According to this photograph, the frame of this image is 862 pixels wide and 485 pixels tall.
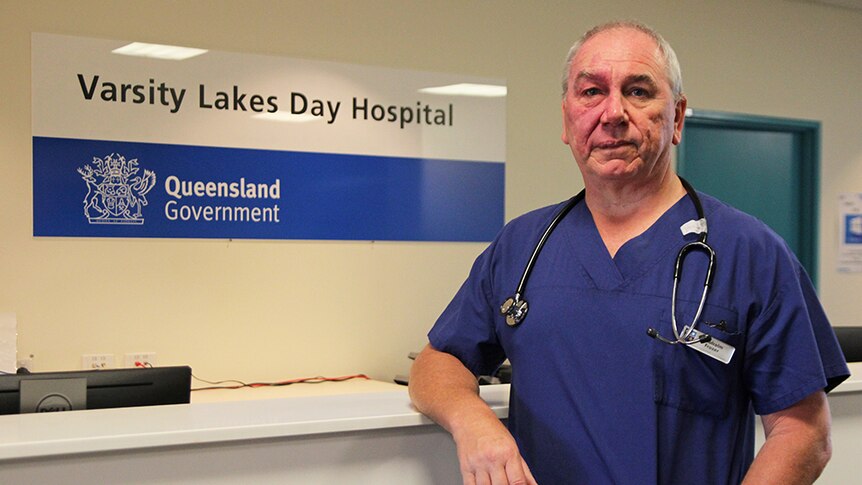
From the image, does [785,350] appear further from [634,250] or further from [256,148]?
[256,148]

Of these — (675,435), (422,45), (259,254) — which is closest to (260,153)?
(259,254)

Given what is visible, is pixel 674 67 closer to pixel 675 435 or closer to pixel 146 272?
pixel 675 435

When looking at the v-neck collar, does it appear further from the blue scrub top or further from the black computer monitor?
the black computer monitor

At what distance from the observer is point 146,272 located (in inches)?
148

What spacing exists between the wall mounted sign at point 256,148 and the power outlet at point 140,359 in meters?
0.46

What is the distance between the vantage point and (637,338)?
1314 millimetres

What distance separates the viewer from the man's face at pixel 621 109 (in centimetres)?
139

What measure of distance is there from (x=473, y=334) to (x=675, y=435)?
359 millimetres

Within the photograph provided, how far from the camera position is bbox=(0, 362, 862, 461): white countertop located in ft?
3.97

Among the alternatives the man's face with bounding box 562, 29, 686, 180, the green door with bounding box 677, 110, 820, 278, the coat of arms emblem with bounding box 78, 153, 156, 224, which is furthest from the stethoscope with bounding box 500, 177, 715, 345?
the green door with bounding box 677, 110, 820, 278

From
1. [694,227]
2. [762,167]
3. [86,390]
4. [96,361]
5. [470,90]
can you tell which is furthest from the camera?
[762,167]

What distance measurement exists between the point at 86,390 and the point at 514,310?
0.83 metres

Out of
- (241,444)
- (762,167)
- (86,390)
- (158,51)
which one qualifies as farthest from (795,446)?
(762,167)

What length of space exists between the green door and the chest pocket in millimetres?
3898
